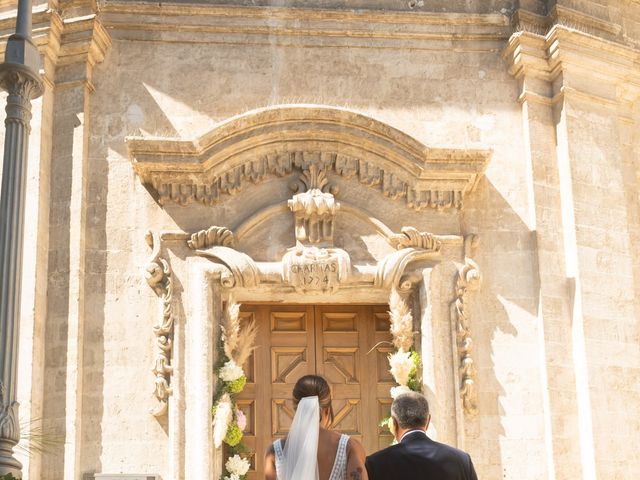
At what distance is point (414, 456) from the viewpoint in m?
6.77

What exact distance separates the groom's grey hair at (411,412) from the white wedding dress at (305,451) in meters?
0.41

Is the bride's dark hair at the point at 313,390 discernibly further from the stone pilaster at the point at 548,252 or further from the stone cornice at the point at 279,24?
the stone cornice at the point at 279,24

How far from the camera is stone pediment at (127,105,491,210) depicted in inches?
444

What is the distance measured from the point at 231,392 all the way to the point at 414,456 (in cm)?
449

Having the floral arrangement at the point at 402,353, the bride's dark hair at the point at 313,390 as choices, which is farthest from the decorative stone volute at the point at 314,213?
the bride's dark hair at the point at 313,390

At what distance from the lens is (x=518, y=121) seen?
12.2 m

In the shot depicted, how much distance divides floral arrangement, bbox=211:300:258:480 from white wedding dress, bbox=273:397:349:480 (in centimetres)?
366

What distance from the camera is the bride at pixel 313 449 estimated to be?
23.3 feet

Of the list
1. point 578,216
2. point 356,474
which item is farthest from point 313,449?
point 578,216

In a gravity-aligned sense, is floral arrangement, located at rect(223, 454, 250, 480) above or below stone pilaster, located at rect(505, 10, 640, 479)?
below

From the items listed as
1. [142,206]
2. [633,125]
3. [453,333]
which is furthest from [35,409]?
[633,125]

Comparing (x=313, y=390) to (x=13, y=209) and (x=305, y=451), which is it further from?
(x=13, y=209)

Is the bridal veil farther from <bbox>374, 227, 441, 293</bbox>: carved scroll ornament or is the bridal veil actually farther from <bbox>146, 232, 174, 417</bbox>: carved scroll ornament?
<bbox>374, 227, 441, 293</bbox>: carved scroll ornament

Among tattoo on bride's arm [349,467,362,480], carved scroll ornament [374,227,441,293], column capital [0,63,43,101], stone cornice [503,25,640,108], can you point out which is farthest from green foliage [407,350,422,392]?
column capital [0,63,43,101]
